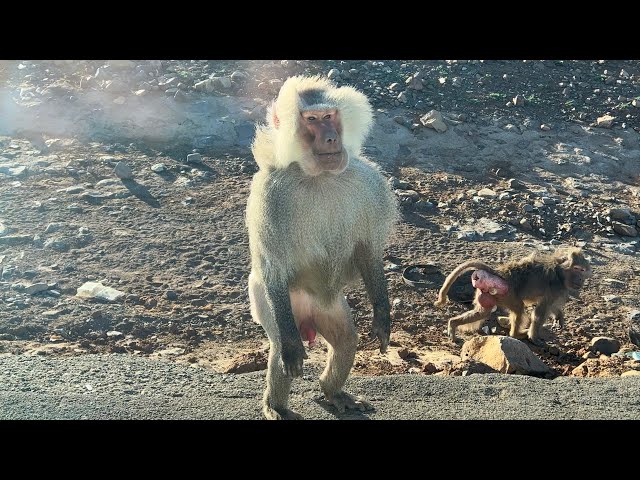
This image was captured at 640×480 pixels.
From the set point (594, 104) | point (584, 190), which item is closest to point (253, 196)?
point (584, 190)

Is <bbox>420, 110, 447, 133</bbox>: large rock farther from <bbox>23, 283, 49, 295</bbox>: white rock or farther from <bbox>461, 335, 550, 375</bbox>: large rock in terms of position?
<bbox>23, 283, 49, 295</bbox>: white rock

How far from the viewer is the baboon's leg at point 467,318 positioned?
26.6 feet

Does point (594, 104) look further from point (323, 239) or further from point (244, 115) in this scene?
point (323, 239)

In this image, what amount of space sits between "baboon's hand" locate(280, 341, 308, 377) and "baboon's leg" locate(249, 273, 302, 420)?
0.36 ft

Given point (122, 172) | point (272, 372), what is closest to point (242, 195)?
point (122, 172)

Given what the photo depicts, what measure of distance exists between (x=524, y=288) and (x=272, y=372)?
3559 mm

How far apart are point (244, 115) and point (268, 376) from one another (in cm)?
795

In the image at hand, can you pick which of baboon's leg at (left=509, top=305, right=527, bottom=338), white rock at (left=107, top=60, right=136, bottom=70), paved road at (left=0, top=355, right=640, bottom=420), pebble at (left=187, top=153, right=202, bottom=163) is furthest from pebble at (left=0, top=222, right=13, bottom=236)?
baboon's leg at (left=509, top=305, right=527, bottom=338)

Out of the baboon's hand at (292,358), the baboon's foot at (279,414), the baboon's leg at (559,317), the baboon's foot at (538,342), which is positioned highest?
the baboon's hand at (292,358)

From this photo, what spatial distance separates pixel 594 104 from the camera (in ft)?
47.3

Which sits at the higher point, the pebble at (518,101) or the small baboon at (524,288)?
the pebble at (518,101)

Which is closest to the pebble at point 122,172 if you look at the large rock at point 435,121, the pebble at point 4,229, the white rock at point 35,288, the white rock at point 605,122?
the pebble at point 4,229

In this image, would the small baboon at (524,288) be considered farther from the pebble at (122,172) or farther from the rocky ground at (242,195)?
the pebble at (122,172)

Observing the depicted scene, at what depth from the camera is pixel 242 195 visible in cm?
1116
